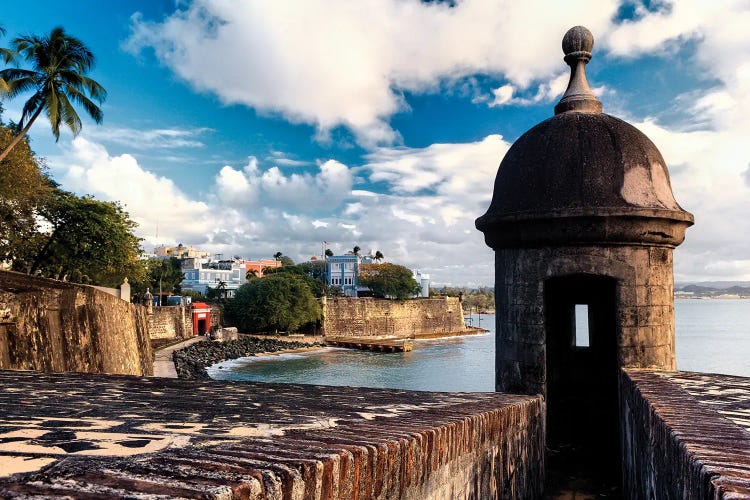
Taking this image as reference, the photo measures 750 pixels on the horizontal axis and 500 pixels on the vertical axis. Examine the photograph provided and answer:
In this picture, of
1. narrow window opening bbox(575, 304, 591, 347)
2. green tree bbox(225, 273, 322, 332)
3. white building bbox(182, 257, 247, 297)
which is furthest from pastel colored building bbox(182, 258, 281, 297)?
narrow window opening bbox(575, 304, 591, 347)

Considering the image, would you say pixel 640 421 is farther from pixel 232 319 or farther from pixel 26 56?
pixel 232 319

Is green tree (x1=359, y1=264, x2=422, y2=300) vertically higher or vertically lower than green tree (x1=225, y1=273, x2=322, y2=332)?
higher

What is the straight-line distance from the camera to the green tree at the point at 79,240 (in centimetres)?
2403

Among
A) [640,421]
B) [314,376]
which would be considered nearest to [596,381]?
[640,421]

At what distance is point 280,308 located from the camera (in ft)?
169

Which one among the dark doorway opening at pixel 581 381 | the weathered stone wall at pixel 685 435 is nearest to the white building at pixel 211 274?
the dark doorway opening at pixel 581 381

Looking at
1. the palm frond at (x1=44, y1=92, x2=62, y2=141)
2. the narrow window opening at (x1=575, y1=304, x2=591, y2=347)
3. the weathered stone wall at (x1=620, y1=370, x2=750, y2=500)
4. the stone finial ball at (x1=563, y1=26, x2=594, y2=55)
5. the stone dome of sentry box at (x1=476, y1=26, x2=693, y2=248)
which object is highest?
the palm frond at (x1=44, y1=92, x2=62, y2=141)

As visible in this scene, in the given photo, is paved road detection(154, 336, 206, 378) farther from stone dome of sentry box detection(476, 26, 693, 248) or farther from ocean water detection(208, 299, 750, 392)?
stone dome of sentry box detection(476, 26, 693, 248)

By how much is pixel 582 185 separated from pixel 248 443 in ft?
16.2

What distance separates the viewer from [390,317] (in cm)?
6272

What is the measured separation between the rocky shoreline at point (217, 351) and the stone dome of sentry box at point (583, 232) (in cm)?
2542

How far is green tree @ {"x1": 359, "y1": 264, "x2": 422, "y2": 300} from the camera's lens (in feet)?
229

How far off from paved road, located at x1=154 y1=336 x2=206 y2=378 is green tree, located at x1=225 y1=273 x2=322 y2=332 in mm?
6896

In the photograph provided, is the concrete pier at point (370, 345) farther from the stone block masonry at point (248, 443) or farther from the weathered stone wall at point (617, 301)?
the stone block masonry at point (248, 443)
